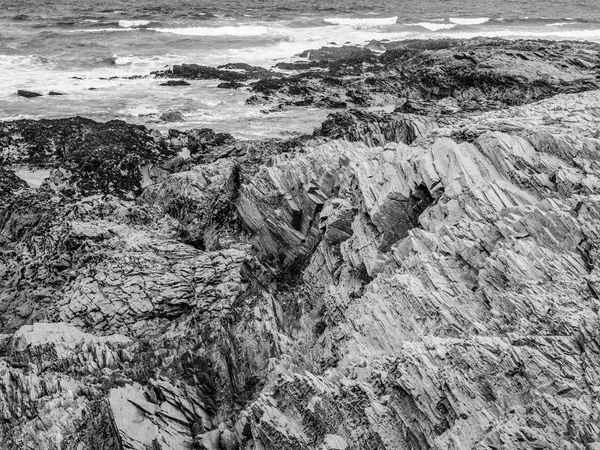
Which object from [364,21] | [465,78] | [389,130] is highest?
[389,130]

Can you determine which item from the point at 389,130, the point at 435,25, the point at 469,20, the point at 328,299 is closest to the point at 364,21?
the point at 435,25

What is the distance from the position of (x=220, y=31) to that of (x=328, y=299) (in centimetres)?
6100

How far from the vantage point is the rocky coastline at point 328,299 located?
9.84 meters

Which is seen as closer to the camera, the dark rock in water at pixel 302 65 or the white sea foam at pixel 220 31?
the dark rock in water at pixel 302 65

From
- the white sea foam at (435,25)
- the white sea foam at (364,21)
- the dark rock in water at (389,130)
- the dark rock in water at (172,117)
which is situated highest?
the dark rock in water at (389,130)

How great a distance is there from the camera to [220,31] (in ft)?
229

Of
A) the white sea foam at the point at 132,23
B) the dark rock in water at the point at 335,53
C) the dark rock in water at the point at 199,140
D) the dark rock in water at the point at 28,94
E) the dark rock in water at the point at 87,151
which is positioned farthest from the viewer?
the white sea foam at the point at 132,23

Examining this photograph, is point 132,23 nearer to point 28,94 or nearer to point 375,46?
point 375,46

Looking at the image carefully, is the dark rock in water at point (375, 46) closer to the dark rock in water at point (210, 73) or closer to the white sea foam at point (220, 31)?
the white sea foam at point (220, 31)

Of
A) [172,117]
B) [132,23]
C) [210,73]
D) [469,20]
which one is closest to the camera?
[172,117]

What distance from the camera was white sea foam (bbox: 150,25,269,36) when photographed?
68213 millimetres

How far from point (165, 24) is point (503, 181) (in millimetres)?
65176

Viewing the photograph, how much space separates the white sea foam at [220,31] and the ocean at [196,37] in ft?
0.39

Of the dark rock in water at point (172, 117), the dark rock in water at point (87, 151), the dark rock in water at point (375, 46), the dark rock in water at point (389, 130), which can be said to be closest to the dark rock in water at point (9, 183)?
the dark rock in water at point (87, 151)
